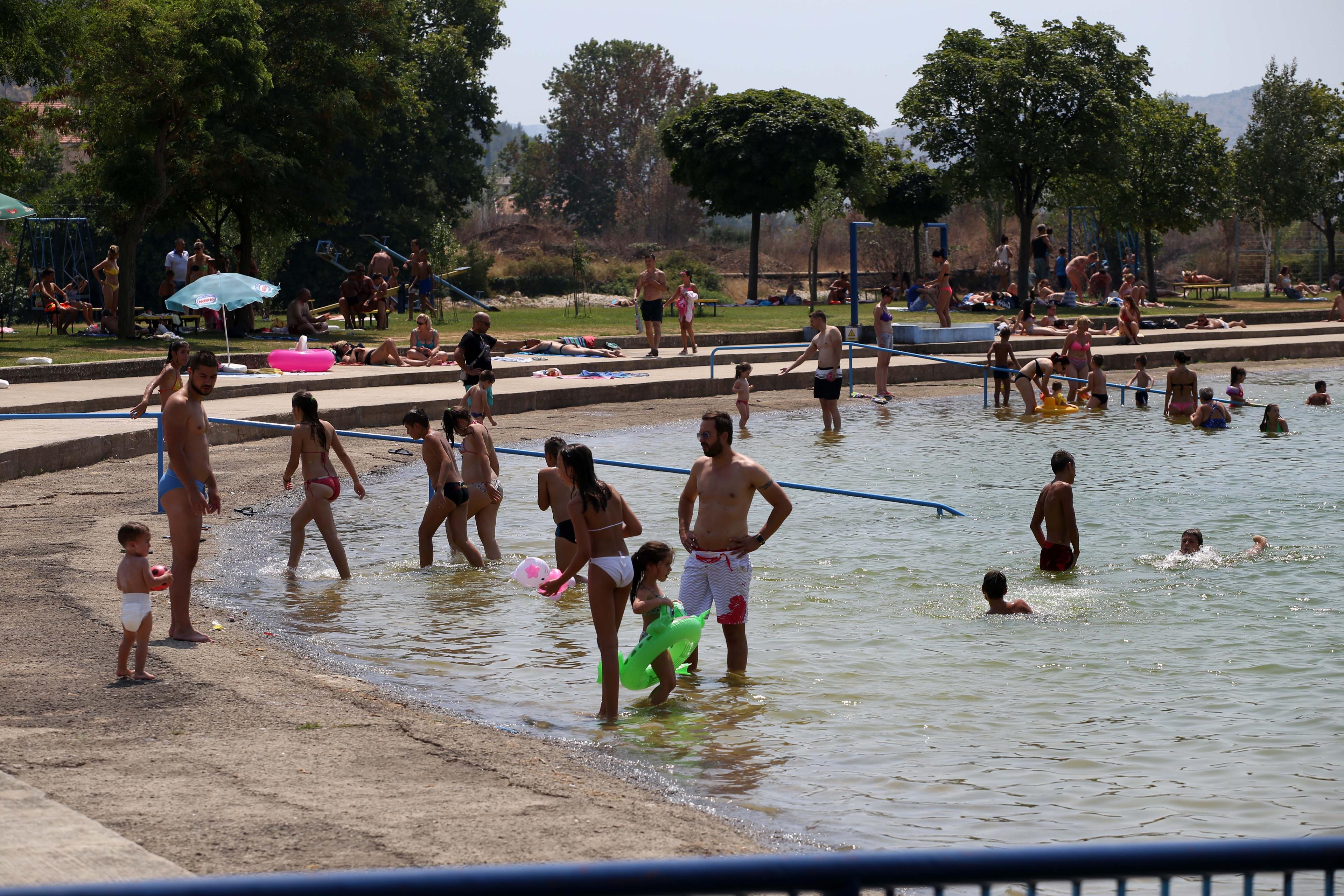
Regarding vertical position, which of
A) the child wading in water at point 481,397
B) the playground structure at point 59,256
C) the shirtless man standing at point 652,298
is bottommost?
the child wading in water at point 481,397

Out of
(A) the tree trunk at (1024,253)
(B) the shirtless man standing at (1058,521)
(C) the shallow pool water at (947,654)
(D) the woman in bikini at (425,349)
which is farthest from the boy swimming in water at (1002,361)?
A: (A) the tree trunk at (1024,253)

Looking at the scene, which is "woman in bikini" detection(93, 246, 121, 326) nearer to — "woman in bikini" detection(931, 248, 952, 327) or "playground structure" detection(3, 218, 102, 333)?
"playground structure" detection(3, 218, 102, 333)

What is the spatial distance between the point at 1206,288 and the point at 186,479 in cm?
4956

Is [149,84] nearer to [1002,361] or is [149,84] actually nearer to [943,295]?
[1002,361]

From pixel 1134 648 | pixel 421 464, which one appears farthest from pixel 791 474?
pixel 1134 648

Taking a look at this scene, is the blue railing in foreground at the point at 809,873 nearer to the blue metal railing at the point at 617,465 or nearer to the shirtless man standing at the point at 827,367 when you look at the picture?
the blue metal railing at the point at 617,465

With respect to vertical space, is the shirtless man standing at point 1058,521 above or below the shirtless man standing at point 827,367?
below

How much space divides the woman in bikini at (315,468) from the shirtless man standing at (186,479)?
1673 millimetres

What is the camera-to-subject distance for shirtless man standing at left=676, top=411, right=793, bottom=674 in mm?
7246

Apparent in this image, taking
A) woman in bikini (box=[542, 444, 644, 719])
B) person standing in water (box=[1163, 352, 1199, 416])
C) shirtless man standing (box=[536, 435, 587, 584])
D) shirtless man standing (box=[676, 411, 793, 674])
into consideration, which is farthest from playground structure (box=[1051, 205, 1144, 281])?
woman in bikini (box=[542, 444, 644, 719])

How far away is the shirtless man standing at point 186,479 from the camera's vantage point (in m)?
7.65

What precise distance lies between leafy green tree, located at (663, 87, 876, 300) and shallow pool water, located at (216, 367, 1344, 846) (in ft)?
94.7

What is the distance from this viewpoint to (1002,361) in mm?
23469

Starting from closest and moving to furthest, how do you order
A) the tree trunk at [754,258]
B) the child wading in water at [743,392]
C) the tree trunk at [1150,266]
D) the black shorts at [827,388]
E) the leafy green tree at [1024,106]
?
the black shorts at [827,388], the child wading in water at [743,392], the leafy green tree at [1024,106], the tree trunk at [754,258], the tree trunk at [1150,266]
